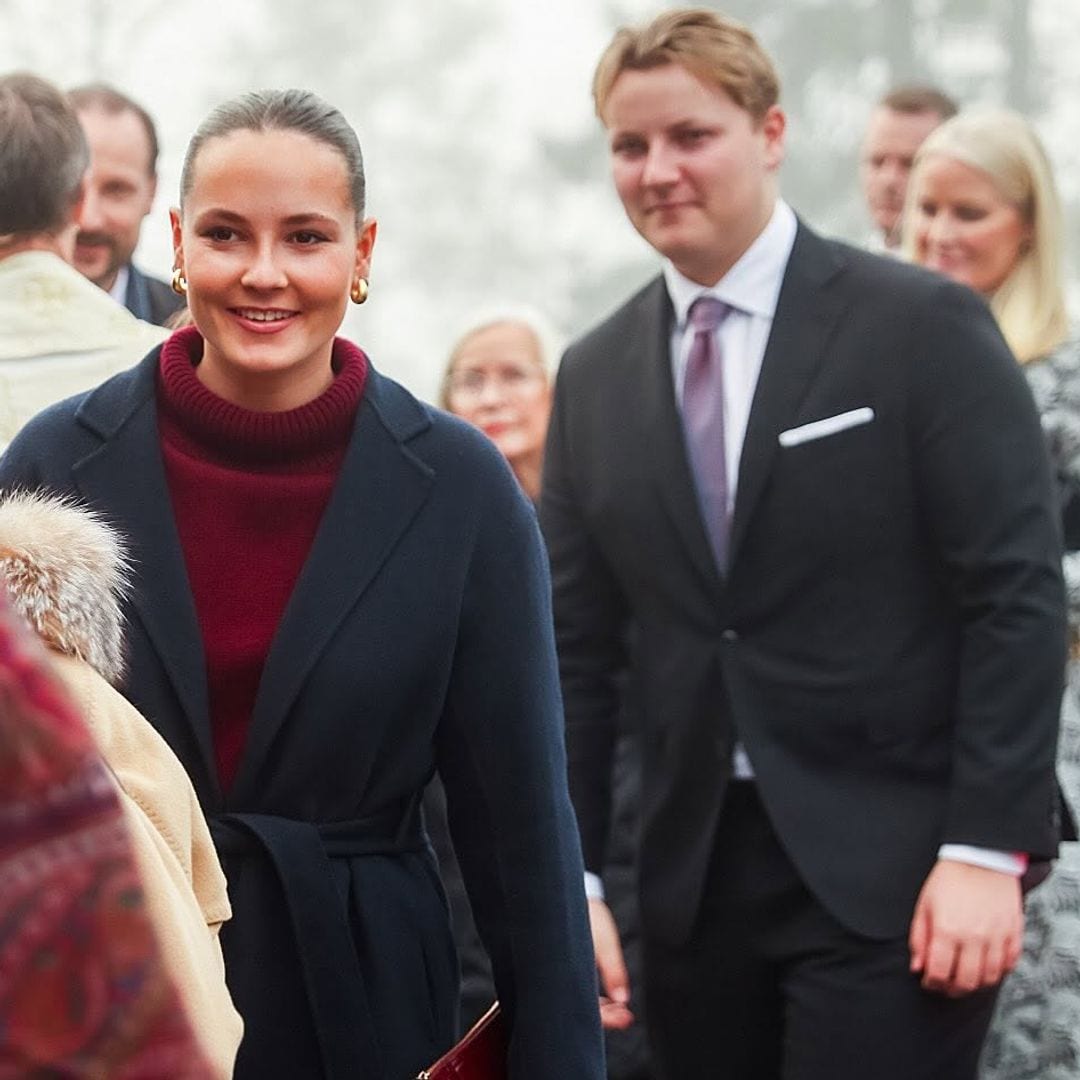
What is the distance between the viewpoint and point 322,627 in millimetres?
2855

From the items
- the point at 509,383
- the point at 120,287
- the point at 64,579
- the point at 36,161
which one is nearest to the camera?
the point at 64,579

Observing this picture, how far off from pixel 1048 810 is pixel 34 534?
1963 mm

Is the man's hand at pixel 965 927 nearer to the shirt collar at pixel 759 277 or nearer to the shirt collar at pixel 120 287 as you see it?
the shirt collar at pixel 759 277

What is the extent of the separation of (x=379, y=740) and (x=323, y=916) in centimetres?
21

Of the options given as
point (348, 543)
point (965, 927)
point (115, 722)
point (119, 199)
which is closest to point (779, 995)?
point (965, 927)

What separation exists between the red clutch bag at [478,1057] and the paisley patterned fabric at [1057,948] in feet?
6.76

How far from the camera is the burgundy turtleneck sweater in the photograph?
2871 millimetres

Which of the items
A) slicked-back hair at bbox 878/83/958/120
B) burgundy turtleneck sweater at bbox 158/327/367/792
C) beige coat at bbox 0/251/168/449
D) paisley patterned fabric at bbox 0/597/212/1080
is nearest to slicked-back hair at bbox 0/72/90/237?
beige coat at bbox 0/251/168/449

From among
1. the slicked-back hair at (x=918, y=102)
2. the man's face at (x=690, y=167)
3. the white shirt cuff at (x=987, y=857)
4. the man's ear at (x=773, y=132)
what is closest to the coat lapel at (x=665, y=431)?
the man's face at (x=690, y=167)

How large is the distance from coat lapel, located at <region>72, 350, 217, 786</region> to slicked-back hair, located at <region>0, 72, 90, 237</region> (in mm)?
714

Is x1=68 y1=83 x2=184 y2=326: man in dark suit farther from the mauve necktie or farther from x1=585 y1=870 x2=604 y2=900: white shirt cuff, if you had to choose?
x1=585 y1=870 x2=604 y2=900: white shirt cuff

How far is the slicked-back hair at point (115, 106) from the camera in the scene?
585 cm

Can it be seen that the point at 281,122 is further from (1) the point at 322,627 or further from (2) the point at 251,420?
(1) the point at 322,627

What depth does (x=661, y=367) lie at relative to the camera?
4148mm
